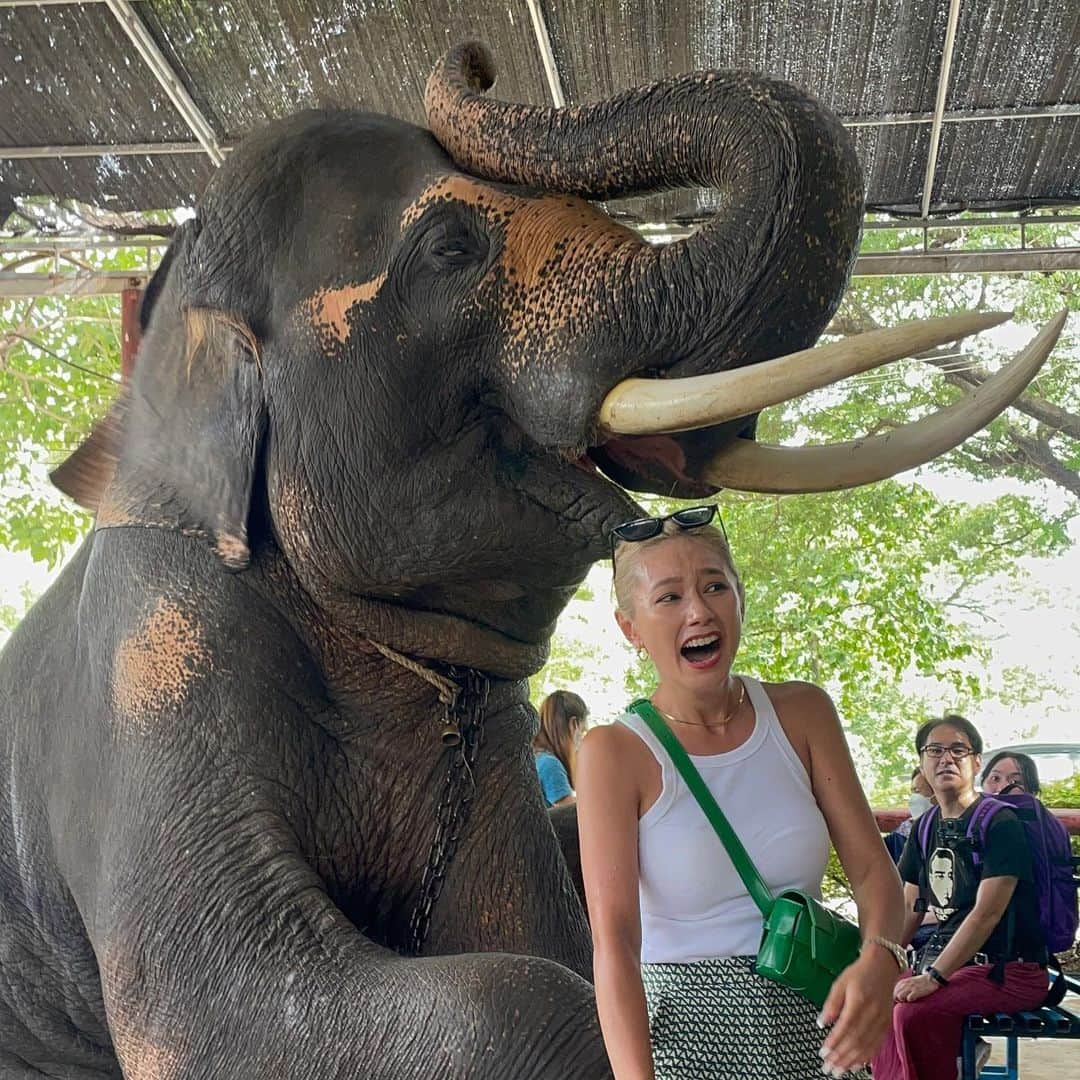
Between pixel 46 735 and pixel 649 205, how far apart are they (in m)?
3.30

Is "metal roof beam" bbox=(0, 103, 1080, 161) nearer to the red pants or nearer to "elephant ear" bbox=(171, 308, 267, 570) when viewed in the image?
the red pants

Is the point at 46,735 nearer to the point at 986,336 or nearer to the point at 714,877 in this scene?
the point at 714,877

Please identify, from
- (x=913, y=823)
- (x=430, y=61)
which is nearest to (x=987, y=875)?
(x=913, y=823)

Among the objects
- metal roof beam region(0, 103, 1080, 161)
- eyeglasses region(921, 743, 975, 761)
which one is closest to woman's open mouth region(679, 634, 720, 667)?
metal roof beam region(0, 103, 1080, 161)

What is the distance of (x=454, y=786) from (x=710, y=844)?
0.44 meters

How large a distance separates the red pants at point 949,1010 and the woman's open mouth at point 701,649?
3.17 meters

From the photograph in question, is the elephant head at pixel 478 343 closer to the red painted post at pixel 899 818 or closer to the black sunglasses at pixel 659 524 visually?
the black sunglasses at pixel 659 524

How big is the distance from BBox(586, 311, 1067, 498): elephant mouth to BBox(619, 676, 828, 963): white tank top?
0.28 m

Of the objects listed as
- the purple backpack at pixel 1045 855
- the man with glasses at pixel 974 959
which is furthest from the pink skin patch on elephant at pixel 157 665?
the purple backpack at pixel 1045 855

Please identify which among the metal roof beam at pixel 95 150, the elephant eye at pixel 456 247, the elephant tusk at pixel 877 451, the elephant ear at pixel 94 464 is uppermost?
the metal roof beam at pixel 95 150

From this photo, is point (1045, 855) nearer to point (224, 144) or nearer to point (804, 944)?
point (224, 144)

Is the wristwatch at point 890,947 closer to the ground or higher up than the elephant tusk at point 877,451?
closer to the ground

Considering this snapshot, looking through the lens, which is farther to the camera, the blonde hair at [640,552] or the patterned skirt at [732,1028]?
the blonde hair at [640,552]

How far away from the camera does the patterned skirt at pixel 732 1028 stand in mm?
1497
